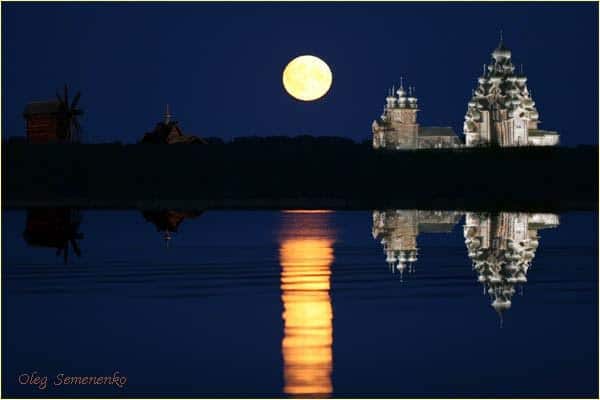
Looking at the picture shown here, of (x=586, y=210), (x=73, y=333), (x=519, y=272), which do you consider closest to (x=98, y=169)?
(x=586, y=210)

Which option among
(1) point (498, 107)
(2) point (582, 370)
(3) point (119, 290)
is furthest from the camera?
(1) point (498, 107)

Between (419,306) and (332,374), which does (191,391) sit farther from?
(419,306)

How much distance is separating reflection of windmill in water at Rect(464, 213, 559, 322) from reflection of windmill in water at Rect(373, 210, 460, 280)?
118 cm

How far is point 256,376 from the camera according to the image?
72.0 ft

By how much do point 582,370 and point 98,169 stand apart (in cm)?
8367

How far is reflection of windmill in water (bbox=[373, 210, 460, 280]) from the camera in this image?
134ft

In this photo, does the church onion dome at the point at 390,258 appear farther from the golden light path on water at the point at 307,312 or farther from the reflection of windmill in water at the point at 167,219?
the reflection of windmill in water at the point at 167,219

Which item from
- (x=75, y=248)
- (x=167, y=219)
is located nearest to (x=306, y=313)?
(x=75, y=248)

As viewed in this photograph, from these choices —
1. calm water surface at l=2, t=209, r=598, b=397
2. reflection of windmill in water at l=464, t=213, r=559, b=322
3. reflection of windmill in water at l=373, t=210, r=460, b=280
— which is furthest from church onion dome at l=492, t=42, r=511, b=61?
calm water surface at l=2, t=209, r=598, b=397

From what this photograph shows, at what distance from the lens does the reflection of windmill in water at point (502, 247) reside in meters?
33.0

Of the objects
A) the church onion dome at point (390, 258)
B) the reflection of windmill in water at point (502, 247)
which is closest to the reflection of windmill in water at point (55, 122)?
the reflection of windmill in water at point (502, 247)

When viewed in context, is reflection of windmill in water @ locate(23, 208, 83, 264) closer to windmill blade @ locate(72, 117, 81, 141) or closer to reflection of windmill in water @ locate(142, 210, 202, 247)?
reflection of windmill in water @ locate(142, 210, 202, 247)

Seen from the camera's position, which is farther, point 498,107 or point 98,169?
point 498,107

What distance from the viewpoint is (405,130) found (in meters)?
145
